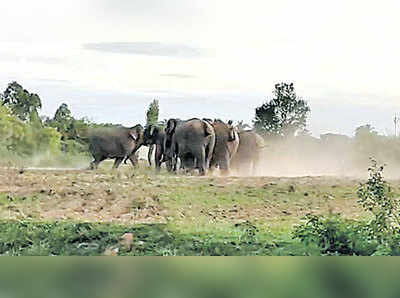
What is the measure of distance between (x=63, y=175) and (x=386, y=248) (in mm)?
4650

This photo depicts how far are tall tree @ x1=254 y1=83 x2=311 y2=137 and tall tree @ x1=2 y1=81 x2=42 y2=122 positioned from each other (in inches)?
159

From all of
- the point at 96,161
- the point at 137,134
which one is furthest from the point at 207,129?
the point at 96,161

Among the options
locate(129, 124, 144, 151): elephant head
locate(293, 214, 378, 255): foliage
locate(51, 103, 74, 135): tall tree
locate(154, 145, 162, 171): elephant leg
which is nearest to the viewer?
locate(293, 214, 378, 255): foliage

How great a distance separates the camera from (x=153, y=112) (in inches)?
663

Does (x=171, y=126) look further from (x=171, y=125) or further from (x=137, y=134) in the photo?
(x=137, y=134)

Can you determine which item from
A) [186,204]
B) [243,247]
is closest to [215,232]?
[243,247]

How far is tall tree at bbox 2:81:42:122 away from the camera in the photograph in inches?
656

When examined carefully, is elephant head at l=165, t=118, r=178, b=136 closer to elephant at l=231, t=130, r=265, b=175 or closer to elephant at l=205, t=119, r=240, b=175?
elephant at l=205, t=119, r=240, b=175

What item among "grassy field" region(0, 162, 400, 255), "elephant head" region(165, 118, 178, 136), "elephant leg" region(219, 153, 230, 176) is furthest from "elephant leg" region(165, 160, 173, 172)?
"grassy field" region(0, 162, 400, 255)

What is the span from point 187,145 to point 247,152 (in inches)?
69.3

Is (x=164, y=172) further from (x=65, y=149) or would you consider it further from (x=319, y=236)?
(x=319, y=236)

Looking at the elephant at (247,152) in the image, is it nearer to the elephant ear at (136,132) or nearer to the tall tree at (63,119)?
the elephant ear at (136,132)

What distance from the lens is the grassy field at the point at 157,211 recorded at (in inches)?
461

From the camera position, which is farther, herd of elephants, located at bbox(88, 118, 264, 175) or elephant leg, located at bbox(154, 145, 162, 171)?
elephant leg, located at bbox(154, 145, 162, 171)
